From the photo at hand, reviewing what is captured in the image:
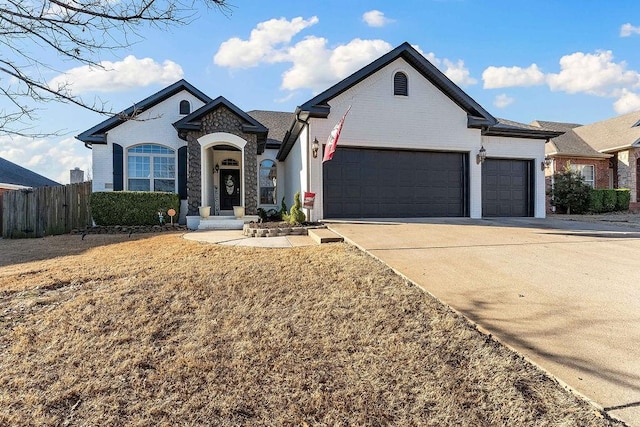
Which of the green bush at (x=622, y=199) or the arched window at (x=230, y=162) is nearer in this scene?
the arched window at (x=230, y=162)

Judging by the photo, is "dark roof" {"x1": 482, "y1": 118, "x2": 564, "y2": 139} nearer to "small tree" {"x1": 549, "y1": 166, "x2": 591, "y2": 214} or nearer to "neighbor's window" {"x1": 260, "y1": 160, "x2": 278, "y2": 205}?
"small tree" {"x1": 549, "y1": 166, "x2": 591, "y2": 214}

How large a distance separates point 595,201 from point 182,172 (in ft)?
68.5

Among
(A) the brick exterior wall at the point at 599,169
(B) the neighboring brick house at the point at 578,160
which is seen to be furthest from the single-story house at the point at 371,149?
(A) the brick exterior wall at the point at 599,169

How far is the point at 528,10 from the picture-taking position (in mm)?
10773

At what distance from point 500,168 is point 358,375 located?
1249cm

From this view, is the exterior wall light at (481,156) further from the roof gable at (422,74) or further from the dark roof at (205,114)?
the dark roof at (205,114)

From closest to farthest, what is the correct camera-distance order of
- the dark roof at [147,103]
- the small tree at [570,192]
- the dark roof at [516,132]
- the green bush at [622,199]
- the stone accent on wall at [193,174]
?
the stone accent on wall at [193,174] → the dark roof at [516,132] → the dark roof at [147,103] → the small tree at [570,192] → the green bush at [622,199]

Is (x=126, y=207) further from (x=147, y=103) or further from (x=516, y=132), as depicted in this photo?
(x=516, y=132)

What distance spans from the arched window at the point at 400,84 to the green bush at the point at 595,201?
13551 mm

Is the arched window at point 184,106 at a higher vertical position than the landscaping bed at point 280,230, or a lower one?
higher

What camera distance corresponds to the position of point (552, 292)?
149 inches

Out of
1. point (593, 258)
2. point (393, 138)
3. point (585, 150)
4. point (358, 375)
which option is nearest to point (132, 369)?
point (358, 375)

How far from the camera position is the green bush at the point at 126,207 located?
11.5 m

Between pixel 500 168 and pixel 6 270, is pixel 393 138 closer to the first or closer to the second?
pixel 500 168
